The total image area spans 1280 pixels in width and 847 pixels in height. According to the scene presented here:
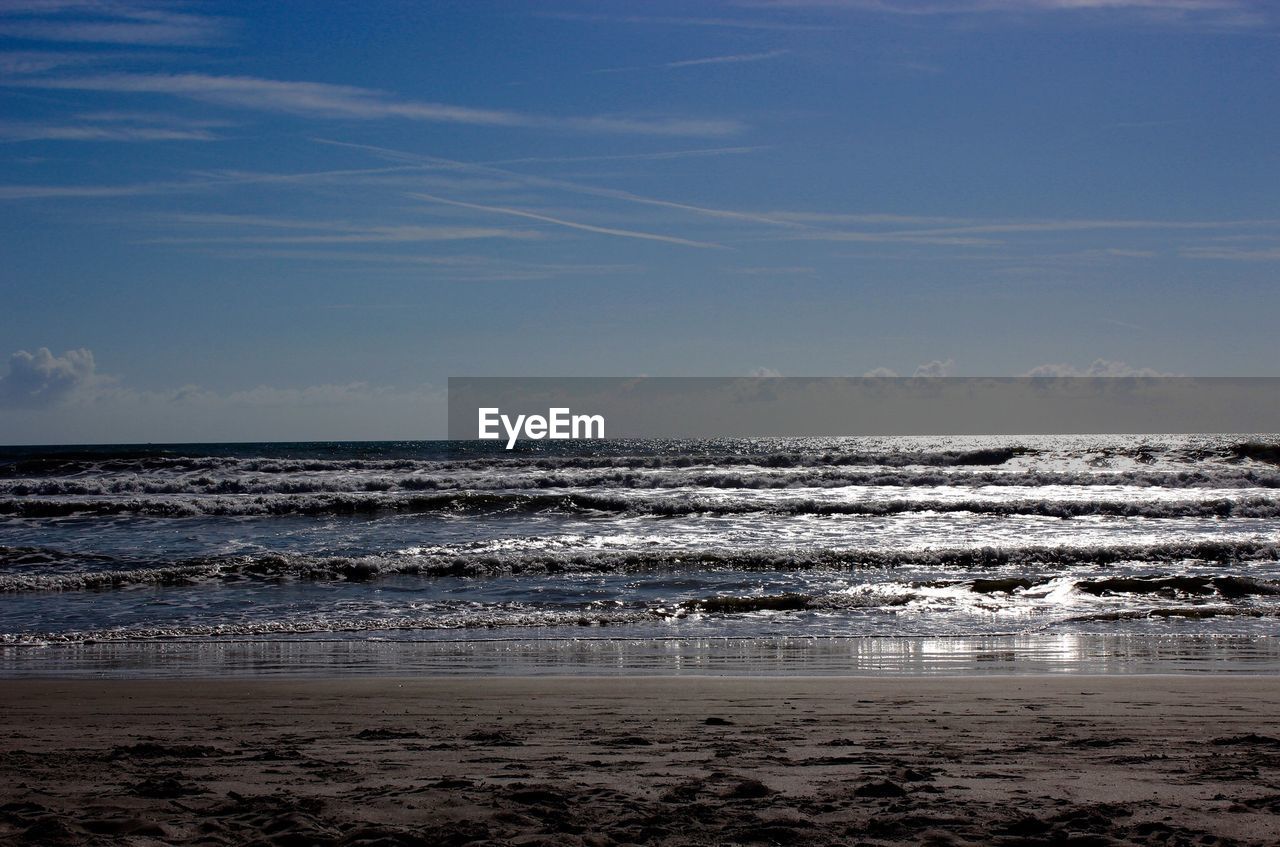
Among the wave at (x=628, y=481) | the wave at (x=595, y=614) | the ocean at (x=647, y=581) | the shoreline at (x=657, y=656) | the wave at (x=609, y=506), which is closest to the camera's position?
the shoreline at (x=657, y=656)

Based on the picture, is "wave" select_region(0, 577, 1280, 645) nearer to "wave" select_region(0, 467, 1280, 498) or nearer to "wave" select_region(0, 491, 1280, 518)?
"wave" select_region(0, 491, 1280, 518)

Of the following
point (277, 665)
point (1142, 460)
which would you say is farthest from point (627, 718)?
point (1142, 460)

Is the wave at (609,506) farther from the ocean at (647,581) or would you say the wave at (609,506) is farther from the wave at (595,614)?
the wave at (595,614)

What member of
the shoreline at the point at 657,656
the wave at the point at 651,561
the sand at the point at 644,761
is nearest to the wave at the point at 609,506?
the wave at the point at 651,561

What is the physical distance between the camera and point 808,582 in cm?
1346

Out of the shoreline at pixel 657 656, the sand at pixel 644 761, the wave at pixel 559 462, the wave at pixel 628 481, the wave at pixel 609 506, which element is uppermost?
the wave at pixel 559 462

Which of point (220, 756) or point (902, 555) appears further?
point (902, 555)

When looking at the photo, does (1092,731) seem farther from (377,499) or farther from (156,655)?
(377,499)

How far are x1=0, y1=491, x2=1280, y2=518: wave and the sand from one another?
56.0 feet

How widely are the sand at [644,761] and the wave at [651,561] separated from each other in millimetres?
6631

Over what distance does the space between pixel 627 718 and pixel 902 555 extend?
10.2m

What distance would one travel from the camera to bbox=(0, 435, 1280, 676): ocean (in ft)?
29.8

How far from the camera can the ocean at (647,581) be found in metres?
9.09

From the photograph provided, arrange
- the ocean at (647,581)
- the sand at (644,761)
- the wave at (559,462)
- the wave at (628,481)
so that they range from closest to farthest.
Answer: the sand at (644,761) → the ocean at (647,581) → the wave at (628,481) → the wave at (559,462)
